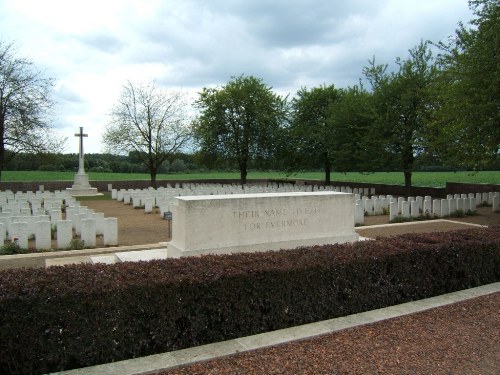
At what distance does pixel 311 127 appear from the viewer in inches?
1106

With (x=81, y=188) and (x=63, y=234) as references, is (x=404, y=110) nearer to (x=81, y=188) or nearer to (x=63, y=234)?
(x=63, y=234)

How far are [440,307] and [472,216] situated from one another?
12662 mm

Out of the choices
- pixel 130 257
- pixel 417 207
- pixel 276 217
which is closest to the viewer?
pixel 276 217

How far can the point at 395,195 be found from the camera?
24.6 meters

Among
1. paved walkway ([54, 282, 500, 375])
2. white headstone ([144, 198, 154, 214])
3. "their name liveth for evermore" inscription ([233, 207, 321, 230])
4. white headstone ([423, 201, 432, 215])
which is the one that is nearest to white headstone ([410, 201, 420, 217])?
white headstone ([423, 201, 432, 215])

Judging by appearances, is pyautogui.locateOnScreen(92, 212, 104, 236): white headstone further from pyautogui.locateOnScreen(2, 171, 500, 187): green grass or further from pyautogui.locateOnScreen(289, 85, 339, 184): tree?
pyautogui.locateOnScreen(2, 171, 500, 187): green grass

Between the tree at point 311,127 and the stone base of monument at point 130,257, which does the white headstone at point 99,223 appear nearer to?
the stone base of monument at point 130,257

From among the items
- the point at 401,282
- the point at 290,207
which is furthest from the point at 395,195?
the point at 401,282

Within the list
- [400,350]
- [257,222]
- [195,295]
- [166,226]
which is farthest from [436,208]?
[195,295]

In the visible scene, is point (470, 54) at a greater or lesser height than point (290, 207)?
greater

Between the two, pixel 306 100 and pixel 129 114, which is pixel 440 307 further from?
pixel 129 114

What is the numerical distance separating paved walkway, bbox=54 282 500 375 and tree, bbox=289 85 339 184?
2204 cm

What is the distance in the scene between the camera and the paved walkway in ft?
11.7

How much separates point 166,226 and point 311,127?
16.9 metres
